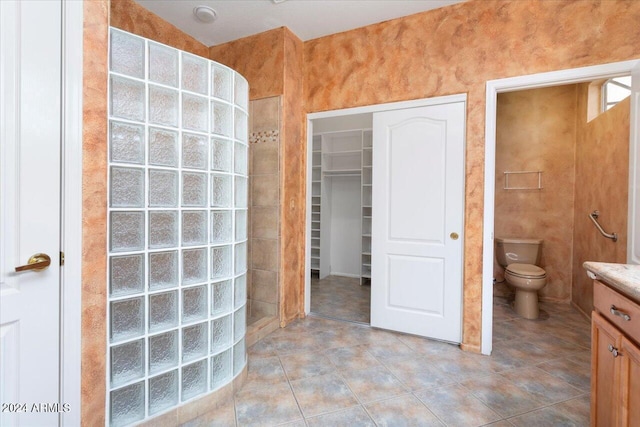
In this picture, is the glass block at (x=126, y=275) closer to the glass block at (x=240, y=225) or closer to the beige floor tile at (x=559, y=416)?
the glass block at (x=240, y=225)

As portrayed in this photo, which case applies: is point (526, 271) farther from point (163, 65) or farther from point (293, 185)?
point (163, 65)

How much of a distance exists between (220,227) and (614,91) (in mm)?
3818

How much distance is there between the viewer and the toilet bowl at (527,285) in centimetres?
278

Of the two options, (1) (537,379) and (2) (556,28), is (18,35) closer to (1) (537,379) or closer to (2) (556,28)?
(2) (556,28)

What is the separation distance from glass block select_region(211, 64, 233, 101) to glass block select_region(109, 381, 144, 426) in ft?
4.99

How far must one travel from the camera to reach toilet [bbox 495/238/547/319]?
2.80m

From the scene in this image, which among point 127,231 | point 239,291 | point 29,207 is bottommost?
point 239,291

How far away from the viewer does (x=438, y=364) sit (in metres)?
2.05

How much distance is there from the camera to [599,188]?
2.73 meters

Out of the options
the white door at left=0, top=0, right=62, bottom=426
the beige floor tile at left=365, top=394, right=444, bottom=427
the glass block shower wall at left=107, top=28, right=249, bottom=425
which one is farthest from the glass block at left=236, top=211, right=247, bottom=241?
the beige floor tile at left=365, top=394, right=444, bottom=427

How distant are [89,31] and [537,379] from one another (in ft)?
10.0

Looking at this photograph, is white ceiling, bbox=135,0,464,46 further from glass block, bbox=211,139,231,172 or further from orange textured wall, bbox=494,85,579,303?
orange textured wall, bbox=494,85,579,303

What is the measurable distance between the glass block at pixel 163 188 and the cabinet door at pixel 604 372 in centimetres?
192

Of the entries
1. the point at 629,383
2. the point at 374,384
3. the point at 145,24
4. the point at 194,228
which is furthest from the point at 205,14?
the point at 629,383
